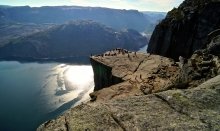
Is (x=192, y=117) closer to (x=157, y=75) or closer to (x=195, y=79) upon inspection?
(x=195, y=79)

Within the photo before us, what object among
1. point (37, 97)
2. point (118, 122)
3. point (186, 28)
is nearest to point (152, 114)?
point (118, 122)

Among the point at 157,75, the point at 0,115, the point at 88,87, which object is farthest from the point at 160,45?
the point at 88,87

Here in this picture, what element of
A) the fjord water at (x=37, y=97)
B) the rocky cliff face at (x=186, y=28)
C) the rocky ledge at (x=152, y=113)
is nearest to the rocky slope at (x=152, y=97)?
the rocky ledge at (x=152, y=113)

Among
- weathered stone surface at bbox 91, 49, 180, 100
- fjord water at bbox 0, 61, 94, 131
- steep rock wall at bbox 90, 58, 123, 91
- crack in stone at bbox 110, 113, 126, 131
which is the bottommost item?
fjord water at bbox 0, 61, 94, 131

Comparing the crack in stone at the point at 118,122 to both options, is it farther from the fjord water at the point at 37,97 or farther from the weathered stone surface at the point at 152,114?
the fjord water at the point at 37,97

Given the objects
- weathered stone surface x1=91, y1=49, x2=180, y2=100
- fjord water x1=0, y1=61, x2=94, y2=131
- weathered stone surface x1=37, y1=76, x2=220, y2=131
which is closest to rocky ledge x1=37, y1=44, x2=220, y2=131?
weathered stone surface x1=37, y1=76, x2=220, y2=131

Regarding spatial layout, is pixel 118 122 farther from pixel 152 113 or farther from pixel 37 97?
pixel 37 97

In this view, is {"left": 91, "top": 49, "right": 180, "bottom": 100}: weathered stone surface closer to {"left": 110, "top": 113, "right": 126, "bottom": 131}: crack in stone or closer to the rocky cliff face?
{"left": 110, "top": 113, "right": 126, "bottom": 131}: crack in stone
